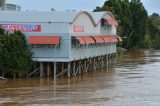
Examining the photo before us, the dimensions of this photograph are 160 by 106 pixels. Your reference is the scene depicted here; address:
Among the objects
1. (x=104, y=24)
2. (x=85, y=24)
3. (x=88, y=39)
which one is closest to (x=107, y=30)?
(x=104, y=24)

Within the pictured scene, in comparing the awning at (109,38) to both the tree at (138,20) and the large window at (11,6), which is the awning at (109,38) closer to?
the large window at (11,6)

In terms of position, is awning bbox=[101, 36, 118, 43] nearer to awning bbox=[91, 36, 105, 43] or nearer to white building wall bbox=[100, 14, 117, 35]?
white building wall bbox=[100, 14, 117, 35]

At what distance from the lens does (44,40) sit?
169 ft

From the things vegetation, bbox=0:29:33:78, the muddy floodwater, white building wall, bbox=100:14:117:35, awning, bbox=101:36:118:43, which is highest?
white building wall, bbox=100:14:117:35

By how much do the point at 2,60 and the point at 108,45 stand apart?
23345 mm

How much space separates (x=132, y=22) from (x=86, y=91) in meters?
81.7

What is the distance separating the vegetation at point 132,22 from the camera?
110m

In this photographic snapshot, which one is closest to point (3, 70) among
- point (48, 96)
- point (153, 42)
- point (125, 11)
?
point (48, 96)

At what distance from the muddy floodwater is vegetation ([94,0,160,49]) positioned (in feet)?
169

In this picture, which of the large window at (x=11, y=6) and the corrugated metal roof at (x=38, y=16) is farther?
the large window at (x=11, y=6)

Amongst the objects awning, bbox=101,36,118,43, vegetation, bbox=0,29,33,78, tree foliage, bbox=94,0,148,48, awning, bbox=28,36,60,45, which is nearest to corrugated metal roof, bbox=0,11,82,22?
awning, bbox=28,36,60,45

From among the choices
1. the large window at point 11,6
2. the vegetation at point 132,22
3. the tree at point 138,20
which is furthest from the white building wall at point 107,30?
the tree at point 138,20

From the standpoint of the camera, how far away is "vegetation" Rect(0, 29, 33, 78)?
166ft

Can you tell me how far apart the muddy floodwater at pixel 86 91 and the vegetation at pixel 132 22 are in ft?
169
